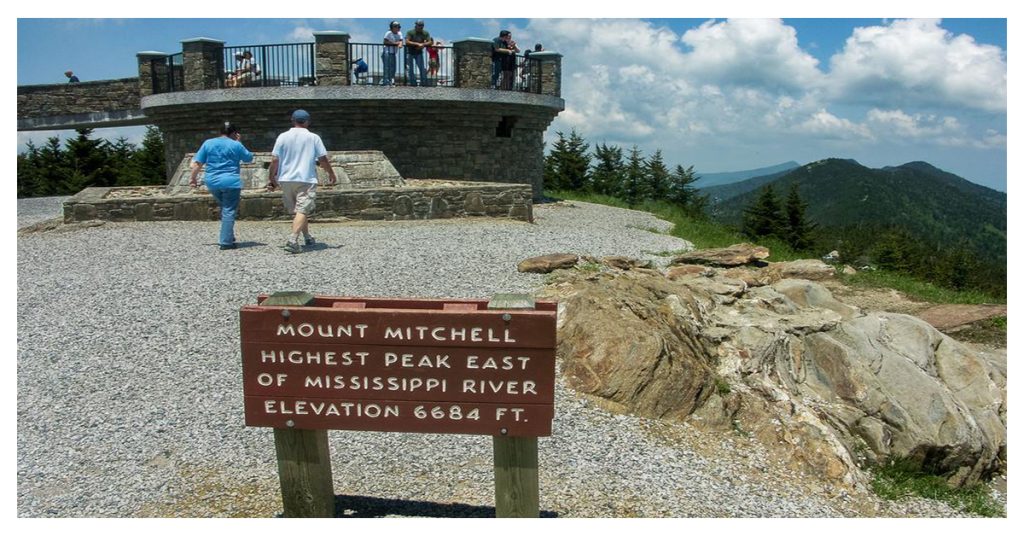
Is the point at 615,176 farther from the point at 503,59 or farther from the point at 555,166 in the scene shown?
the point at 503,59

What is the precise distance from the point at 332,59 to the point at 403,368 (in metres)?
16.0

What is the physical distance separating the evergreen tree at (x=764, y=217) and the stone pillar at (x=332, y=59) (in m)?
13.7

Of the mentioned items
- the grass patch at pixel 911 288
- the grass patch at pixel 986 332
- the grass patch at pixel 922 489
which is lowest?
the grass patch at pixel 922 489

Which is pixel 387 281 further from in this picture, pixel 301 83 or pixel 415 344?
pixel 301 83

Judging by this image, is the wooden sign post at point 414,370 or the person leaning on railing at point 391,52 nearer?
the wooden sign post at point 414,370

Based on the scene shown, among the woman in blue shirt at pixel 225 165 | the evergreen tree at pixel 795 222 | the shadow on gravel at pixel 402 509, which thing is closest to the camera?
the shadow on gravel at pixel 402 509

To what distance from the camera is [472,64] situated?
20.1 metres

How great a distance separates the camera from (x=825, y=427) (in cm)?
674

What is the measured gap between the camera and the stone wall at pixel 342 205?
543 inches

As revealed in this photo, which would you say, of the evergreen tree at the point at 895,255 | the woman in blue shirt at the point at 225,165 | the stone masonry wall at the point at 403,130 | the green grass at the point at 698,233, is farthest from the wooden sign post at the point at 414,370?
the evergreen tree at the point at 895,255

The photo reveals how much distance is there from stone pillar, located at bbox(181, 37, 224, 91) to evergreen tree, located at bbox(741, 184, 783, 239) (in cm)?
1597

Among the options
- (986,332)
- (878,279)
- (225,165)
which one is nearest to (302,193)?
(225,165)

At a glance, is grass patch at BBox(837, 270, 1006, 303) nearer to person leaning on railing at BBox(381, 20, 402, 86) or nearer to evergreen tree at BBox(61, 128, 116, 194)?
person leaning on railing at BBox(381, 20, 402, 86)

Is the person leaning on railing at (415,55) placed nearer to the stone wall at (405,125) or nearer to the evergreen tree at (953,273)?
the stone wall at (405,125)
